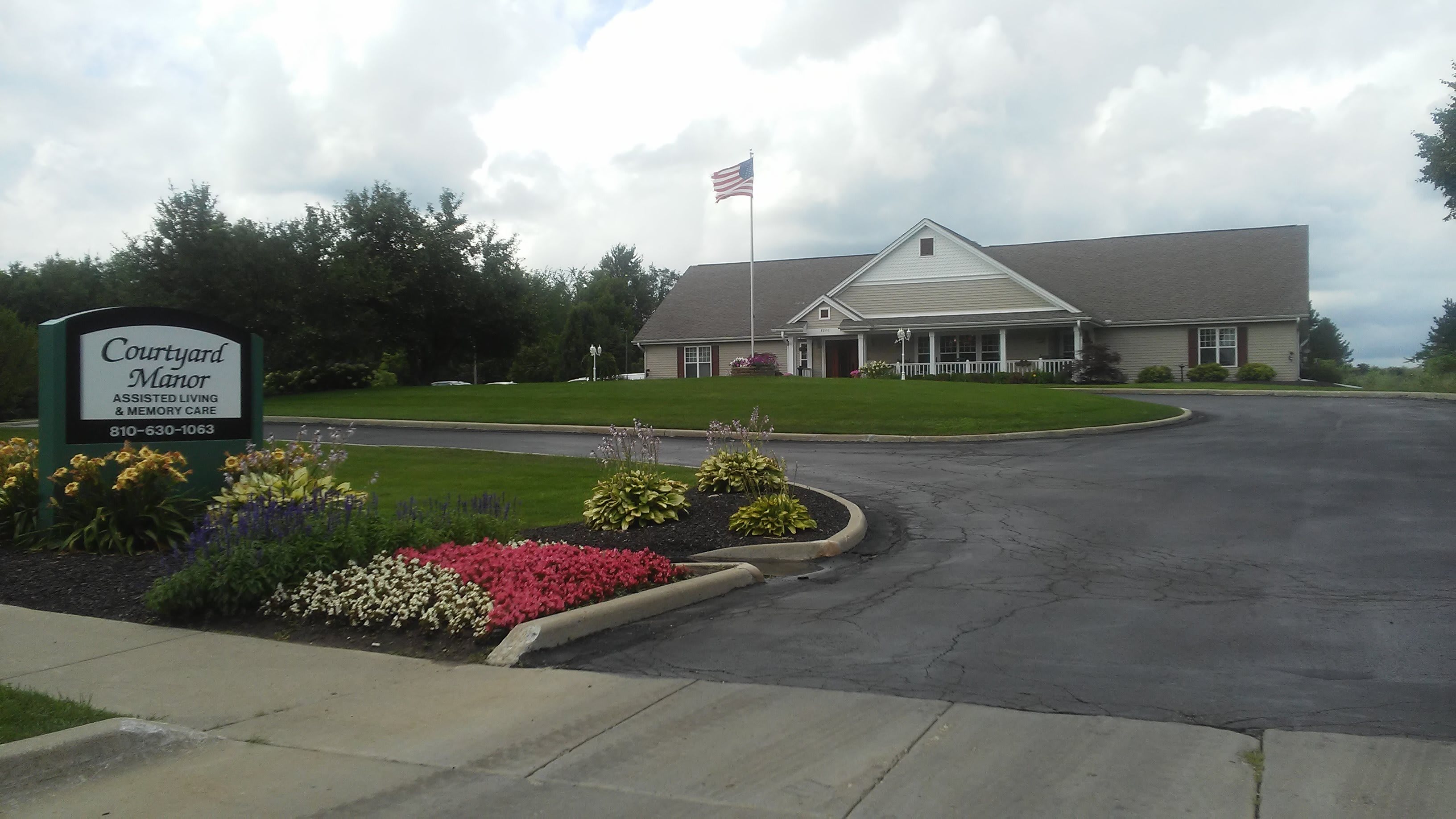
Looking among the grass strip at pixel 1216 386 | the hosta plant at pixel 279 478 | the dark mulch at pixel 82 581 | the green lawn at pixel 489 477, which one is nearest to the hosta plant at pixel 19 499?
the dark mulch at pixel 82 581

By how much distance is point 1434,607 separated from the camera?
7.79 metres

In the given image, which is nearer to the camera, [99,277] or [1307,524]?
[1307,524]

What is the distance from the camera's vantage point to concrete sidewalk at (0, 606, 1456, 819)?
4.57m

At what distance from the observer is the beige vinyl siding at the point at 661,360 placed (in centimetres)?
5172

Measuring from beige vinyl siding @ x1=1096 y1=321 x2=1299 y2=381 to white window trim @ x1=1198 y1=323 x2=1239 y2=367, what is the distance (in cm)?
17

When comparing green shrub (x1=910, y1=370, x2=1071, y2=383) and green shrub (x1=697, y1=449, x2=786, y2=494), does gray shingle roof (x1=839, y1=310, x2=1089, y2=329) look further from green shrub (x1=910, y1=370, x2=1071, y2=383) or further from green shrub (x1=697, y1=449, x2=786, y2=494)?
green shrub (x1=697, y1=449, x2=786, y2=494)

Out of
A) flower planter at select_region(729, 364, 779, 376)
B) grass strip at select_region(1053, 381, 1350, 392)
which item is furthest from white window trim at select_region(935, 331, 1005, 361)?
flower planter at select_region(729, 364, 779, 376)

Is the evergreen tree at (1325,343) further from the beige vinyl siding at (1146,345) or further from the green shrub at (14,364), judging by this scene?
the green shrub at (14,364)

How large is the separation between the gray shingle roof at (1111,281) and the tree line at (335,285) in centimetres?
822

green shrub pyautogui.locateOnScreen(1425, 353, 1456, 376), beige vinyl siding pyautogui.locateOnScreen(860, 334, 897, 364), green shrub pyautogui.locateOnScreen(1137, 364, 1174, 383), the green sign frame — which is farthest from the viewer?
beige vinyl siding pyautogui.locateOnScreen(860, 334, 897, 364)

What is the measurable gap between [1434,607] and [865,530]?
18.4 ft

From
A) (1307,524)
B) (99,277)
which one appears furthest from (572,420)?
(99,277)

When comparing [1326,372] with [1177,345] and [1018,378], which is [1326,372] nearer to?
[1177,345]

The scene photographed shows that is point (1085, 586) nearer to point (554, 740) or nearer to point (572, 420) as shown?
point (554, 740)
